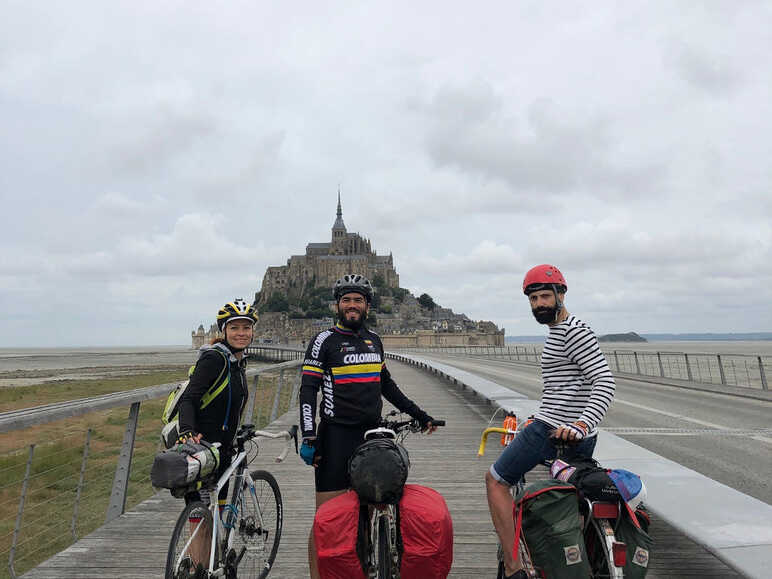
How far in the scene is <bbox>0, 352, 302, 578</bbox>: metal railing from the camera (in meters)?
4.16

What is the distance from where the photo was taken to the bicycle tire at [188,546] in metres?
2.61

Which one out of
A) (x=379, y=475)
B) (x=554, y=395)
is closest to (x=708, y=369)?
(x=554, y=395)

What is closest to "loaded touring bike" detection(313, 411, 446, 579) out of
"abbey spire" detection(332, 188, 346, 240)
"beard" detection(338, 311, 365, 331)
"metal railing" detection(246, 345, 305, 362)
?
"beard" detection(338, 311, 365, 331)

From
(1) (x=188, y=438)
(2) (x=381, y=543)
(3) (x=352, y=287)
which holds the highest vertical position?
(3) (x=352, y=287)

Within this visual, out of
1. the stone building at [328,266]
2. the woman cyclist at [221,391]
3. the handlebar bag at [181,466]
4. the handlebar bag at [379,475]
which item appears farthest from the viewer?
the stone building at [328,266]

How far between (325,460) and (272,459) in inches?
188

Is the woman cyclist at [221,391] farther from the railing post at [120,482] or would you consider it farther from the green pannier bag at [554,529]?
the railing post at [120,482]

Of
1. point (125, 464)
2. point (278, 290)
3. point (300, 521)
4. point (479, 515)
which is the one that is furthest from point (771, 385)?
point (278, 290)

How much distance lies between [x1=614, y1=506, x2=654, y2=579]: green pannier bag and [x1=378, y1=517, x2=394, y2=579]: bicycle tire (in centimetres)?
105

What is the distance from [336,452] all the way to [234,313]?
3.66ft

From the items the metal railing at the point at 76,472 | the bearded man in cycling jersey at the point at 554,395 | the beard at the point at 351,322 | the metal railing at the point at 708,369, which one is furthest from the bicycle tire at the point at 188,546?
the metal railing at the point at 708,369

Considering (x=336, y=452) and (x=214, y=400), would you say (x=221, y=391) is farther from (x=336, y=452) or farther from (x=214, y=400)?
(x=336, y=452)

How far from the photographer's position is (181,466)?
2643mm

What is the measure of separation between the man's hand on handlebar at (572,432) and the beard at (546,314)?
61 centimetres
